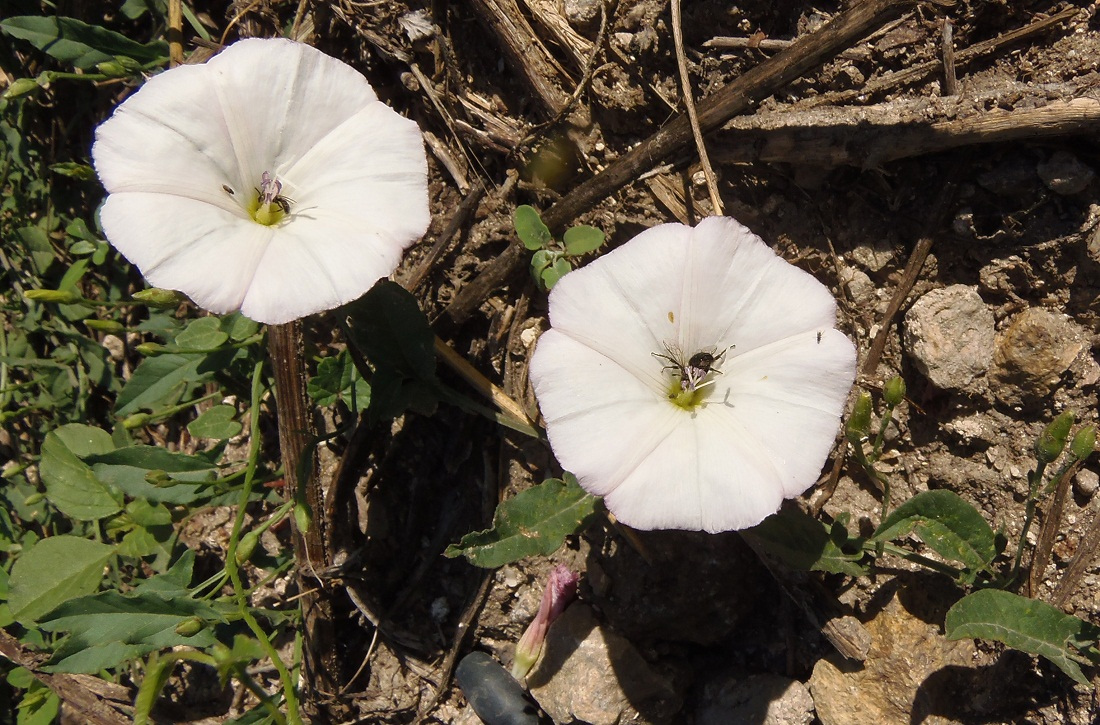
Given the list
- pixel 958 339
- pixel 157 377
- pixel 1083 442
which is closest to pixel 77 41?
pixel 157 377

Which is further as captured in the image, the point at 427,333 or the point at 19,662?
the point at 19,662

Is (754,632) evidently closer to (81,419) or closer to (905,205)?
(905,205)

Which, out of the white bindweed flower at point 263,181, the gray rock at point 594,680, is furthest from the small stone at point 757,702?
the white bindweed flower at point 263,181

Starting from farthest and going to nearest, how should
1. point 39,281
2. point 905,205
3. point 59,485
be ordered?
point 39,281
point 59,485
point 905,205

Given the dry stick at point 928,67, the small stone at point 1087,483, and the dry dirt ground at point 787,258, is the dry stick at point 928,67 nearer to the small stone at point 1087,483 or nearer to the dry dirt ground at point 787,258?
the dry dirt ground at point 787,258

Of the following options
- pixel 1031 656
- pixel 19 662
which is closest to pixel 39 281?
pixel 19 662

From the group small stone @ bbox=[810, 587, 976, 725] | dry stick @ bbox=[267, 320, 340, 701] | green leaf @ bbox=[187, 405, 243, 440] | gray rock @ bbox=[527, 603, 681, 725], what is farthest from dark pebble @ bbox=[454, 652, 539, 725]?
green leaf @ bbox=[187, 405, 243, 440]

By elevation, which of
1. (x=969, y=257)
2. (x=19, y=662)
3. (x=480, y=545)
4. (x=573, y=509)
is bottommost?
(x=19, y=662)

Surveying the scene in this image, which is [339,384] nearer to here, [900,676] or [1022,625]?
[900,676]
